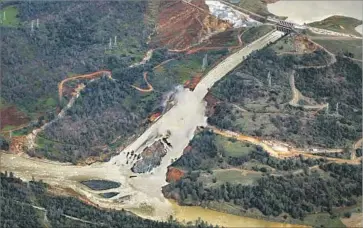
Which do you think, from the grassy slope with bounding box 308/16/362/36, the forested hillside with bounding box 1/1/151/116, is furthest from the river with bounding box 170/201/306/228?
the grassy slope with bounding box 308/16/362/36

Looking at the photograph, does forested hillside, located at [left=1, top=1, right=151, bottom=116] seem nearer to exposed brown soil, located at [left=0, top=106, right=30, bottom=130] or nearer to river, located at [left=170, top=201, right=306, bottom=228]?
exposed brown soil, located at [left=0, top=106, right=30, bottom=130]

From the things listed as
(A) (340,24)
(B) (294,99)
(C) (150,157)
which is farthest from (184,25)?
(C) (150,157)

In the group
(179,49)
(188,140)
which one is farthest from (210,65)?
(188,140)

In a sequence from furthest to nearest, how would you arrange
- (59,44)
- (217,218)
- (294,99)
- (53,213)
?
(59,44) → (294,99) → (217,218) → (53,213)

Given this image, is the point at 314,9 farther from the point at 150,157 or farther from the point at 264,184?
the point at 264,184

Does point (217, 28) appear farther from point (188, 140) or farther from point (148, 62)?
point (188, 140)

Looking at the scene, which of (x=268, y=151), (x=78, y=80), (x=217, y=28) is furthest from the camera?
(x=217, y=28)
